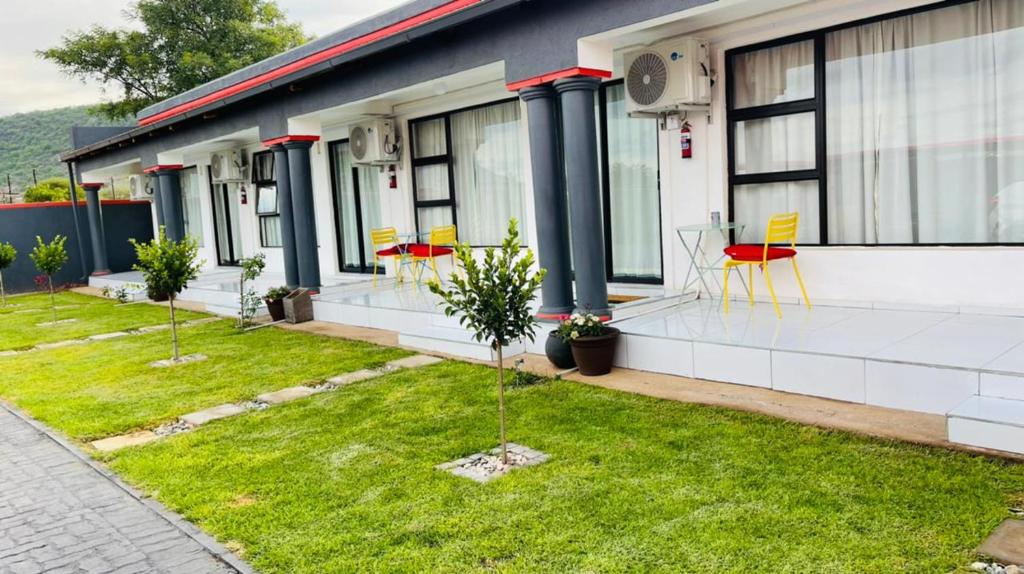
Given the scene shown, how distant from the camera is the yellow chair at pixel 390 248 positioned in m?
9.80

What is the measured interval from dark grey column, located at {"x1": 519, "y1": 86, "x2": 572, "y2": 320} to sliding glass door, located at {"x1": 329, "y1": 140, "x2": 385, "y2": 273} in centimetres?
546

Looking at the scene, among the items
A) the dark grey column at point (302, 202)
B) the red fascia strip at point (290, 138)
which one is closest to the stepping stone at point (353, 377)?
the dark grey column at point (302, 202)

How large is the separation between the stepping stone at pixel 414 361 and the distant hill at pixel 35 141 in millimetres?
38105

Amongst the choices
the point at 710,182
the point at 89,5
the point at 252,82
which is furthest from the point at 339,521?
the point at 89,5

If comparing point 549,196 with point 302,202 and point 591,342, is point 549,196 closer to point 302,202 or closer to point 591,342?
point 591,342

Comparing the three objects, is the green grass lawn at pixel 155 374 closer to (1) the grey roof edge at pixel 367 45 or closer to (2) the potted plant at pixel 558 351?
(2) the potted plant at pixel 558 351

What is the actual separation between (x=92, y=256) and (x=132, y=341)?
9641 mm

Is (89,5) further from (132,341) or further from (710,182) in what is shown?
(710,182)

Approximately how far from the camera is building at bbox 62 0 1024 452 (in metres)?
5.11

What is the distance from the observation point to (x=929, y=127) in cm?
570

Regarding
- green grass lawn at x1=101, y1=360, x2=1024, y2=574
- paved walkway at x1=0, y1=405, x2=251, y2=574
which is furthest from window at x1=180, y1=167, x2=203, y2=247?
green grass lawn at x1=101, y1=360, x2=1024, y2=574

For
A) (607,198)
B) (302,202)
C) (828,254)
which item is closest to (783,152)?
(828,254)

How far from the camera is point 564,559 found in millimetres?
2867

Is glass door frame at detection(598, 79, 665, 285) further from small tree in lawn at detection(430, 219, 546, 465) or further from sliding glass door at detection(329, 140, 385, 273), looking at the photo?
sliding glass door at detection(329, 140, 385, 273)
